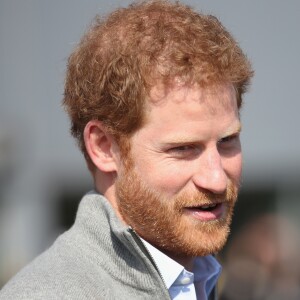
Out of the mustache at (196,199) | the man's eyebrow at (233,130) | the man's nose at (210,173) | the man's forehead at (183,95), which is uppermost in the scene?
the man's forehead at (183,95)

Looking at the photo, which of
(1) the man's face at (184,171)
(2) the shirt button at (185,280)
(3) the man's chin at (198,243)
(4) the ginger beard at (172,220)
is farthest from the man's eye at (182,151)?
(2) the shirt button at (185,280)

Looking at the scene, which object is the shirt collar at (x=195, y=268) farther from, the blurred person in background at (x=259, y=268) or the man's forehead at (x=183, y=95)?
the blurred person in background at (x=259, y=268)

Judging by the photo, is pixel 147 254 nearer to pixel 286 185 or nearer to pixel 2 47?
pixel 286 185

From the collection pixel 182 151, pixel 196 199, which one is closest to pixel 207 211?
pixel 196 199

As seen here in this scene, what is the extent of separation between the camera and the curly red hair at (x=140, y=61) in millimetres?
2926

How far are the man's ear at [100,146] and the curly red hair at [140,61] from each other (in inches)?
1.2

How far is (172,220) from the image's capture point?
2.89 metres

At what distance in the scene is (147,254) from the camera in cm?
284

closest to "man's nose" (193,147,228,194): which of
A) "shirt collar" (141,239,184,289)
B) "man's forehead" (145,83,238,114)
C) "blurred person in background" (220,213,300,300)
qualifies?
"man's forehead" (145,83,238,114)

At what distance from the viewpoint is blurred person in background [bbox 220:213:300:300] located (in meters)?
4.73

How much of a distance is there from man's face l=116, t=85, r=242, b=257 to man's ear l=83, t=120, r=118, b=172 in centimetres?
8

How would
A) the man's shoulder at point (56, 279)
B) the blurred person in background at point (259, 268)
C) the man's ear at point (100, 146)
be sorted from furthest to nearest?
the blurred person in background at point (259, 268), the man's ear at point (100, 146), the man's shoulder at point (56, 279)

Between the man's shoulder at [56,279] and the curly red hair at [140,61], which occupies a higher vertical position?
the curly red hair at [140,61]

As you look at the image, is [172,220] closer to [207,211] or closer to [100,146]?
[207,211]
